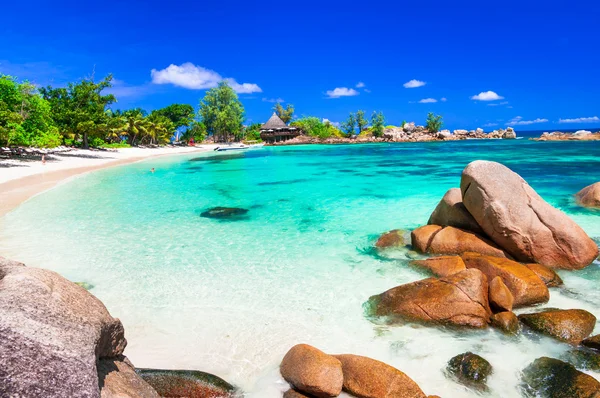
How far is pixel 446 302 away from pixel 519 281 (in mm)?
1509

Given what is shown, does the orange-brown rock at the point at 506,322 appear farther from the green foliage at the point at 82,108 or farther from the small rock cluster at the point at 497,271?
the green foliage at the point at 82,108

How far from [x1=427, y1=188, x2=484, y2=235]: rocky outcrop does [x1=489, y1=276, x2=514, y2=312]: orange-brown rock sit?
3.05 meters

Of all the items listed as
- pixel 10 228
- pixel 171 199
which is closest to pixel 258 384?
pixel 10 228

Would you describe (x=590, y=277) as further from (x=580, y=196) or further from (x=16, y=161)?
(x=16, y=161)

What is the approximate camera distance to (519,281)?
611cm

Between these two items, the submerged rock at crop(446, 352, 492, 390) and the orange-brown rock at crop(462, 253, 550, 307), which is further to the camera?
the orange-brown rock at crop(462, 253, 550, 307)

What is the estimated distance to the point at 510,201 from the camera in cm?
799

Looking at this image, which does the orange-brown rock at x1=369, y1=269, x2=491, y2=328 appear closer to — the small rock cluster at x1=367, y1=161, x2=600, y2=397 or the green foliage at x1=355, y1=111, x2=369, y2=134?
the small rock cluster at x1=367, y1=161, x2=600, y2=397

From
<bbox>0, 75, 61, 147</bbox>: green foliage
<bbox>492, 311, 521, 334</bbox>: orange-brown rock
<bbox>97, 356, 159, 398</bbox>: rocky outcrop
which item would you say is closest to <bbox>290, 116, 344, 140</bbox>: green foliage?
<bbox>0, 75, 61, 147</bbox>: green foliage

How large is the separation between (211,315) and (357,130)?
323 ft

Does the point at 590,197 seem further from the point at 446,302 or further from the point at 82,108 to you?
the point at 82,108

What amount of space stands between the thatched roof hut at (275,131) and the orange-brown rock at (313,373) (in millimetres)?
80034

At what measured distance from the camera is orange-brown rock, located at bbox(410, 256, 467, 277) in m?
6.90

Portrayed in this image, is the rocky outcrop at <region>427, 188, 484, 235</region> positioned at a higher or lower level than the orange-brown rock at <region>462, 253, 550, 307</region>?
higher
